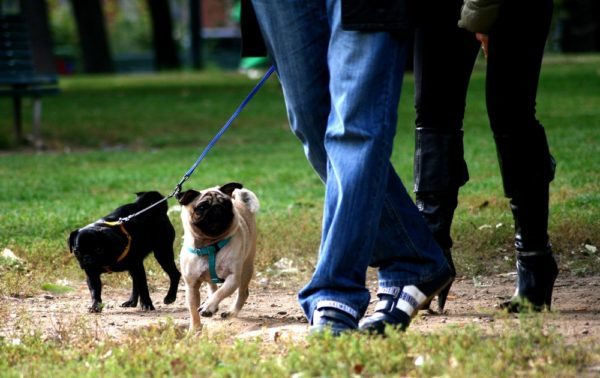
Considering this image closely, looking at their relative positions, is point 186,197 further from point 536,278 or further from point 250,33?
point 536,278

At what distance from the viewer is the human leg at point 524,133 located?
4785mm

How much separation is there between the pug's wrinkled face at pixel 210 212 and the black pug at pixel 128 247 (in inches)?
29.6

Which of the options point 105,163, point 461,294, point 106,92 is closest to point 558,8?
point 106,92

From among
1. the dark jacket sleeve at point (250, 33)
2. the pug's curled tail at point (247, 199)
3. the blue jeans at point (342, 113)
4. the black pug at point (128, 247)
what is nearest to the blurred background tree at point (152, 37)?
the black pug at point (128, 247)

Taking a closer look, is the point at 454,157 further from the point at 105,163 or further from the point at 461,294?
the point at 105,163

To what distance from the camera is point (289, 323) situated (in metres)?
5.45

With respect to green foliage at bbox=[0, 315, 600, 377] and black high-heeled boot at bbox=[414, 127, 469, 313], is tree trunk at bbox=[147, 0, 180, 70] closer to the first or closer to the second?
black high-heeled boot at bbox=[414, 127, 469, 313]

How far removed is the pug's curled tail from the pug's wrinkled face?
0.33 meters

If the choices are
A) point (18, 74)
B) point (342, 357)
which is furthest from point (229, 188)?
point (18, 74)

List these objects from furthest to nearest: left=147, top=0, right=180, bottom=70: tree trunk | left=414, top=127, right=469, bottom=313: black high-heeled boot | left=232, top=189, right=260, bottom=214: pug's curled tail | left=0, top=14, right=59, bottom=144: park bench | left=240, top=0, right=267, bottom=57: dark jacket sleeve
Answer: left=147, top=0, right=180, bottom=70: tree trunk
left=0, top=14, right=59, bottom=144: park bench
left=232, top=189, right=260, bottom=214: pug's curled tail
left=414, top=127, right=469, bottom=313: black high-heeled boot
left=240, top=0, right=267, bottom=57: dark jacket sleeve

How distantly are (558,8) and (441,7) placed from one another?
35.8 m

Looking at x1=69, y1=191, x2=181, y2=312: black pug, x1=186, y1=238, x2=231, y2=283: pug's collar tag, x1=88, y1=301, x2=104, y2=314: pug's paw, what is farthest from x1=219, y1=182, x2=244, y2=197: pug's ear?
x1=88, y1=301, x2=104, y2=314: pug's paw

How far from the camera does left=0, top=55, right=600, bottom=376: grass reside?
154 inches

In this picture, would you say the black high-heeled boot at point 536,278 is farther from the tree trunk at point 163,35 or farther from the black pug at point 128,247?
the tree trunk at point 163,35
